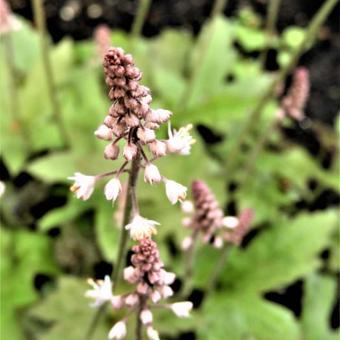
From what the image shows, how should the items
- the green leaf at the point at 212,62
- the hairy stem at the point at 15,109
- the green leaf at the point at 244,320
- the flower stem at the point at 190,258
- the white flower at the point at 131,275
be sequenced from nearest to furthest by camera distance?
1. the white flower at the point at 131,275
2. the flower stem at the point at 190,258
3. the green leaf at the point at 244,320
4. the hairy stem at the point at 15,109
5. the green leaf at the point at 212,62

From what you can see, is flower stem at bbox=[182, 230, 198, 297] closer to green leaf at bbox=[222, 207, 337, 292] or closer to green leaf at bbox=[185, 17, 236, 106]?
green leaf at bbox=[222, 207, 337, 292]

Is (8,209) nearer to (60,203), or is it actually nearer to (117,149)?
(60,203)

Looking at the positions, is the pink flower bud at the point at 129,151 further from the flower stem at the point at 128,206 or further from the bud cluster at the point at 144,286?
the bud cluster at the point at 144,286

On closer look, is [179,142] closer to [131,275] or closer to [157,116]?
[157,116]

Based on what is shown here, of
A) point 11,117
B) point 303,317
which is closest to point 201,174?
point 303,317

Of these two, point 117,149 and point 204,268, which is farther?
point 204,268

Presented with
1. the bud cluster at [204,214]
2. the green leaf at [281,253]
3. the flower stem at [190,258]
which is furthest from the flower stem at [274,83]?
the bud cluster at [204,214]
